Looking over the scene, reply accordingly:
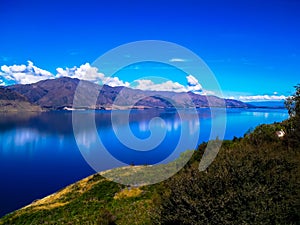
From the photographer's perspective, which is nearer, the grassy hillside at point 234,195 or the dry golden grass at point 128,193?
the grassy hillside at point 234,195

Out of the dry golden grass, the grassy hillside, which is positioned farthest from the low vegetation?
the dry golden grass

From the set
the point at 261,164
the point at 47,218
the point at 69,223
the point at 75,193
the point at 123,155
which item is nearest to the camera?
the point at 261,164

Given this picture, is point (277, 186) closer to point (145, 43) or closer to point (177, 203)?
point (177, 203)

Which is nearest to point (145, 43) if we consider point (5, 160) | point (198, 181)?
point (198, 181)

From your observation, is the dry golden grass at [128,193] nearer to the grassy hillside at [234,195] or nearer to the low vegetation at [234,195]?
the low vegetation at [234,195]

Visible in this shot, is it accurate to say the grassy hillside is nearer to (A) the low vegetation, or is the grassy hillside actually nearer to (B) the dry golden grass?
(A) the low vegetation

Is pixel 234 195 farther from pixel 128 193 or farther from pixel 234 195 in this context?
pixel 128 193

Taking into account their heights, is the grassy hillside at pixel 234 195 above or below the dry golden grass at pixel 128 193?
above

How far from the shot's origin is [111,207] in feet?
94.8

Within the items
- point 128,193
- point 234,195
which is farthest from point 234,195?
point 128,193

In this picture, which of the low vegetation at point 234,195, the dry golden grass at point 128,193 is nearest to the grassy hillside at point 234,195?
the low vegetation at point 234,195

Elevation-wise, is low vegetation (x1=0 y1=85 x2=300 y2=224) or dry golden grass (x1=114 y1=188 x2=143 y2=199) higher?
low vegetation (x1=0 y1=85 x2=300 y2=224)

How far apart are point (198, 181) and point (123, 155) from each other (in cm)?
7659

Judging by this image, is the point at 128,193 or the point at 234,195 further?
the point at 128,193
